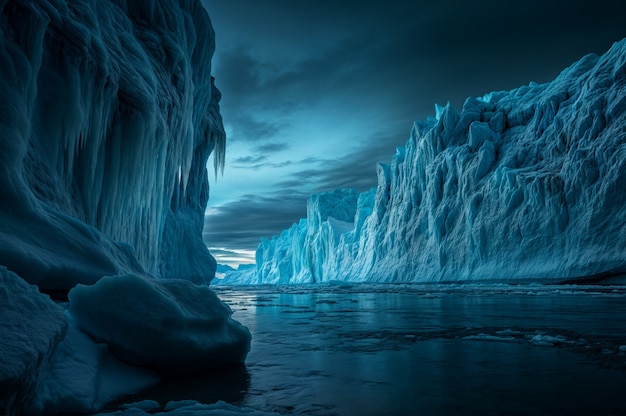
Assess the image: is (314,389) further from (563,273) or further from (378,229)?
(378,229)

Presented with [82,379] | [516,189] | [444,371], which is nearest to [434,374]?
[444,371]

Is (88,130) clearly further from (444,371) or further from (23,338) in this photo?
(444,371)

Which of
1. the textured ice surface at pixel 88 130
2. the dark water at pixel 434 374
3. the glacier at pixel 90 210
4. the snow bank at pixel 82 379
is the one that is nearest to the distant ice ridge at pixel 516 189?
the dark water at pixel 434 374

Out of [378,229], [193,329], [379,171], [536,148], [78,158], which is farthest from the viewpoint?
[379,171]

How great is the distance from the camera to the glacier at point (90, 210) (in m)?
2.77

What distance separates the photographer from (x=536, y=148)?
124 feet

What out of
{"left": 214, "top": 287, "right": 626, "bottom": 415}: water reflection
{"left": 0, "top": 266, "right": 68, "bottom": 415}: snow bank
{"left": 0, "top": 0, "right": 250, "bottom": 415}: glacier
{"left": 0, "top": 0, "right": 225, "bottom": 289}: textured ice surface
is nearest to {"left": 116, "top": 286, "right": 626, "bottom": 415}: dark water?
{"left": 214, "top": 287, "right": 626, "bottom": 415}: water reflection

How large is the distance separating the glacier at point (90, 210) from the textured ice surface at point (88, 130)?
0.03 meters

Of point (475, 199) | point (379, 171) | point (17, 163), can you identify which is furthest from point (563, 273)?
point (379, 171)

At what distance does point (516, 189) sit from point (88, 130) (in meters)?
36.6

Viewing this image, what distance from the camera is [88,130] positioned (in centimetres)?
951

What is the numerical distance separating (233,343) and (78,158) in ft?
24.8

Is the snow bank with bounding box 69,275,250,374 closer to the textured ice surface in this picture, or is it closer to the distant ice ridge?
the textured ice surface

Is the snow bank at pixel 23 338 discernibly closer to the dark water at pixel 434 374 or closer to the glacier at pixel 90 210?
the glacier at pixel 90 210
